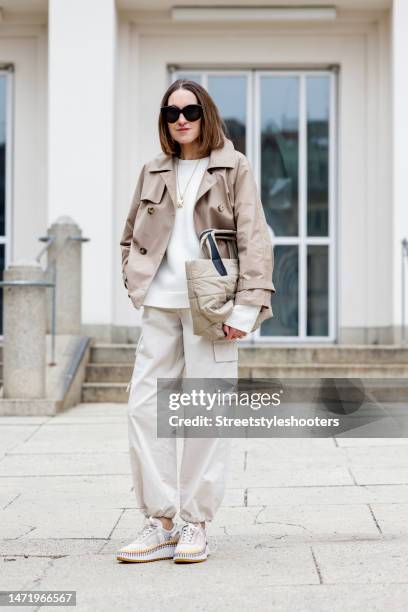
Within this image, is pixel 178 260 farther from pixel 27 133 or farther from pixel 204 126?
pixel 27 133

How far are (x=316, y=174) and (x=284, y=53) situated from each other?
1.50 m

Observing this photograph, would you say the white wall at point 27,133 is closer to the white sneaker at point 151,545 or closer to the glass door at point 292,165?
the glass door at point 292,165

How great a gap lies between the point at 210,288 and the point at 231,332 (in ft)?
0.67

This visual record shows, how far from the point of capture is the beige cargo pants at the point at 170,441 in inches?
165

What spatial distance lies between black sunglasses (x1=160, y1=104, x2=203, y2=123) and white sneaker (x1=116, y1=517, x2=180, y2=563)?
64.9 inches

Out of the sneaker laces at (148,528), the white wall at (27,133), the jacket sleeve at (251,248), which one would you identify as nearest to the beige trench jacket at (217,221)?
the jacket sleeve at (251,248)

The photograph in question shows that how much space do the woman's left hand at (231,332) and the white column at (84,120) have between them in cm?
772

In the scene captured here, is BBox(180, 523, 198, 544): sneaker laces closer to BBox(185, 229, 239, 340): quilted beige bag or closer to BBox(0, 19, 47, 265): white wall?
BBox(185, 229, 239, 340): quilted beige bag

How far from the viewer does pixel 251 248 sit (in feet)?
13.7

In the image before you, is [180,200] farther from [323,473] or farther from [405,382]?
[405,382]

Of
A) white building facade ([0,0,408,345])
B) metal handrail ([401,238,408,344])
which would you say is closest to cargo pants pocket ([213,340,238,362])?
metal handrail ([401,238,408,344])

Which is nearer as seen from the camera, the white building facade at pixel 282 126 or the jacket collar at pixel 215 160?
the jacket collar at pixel 215 160

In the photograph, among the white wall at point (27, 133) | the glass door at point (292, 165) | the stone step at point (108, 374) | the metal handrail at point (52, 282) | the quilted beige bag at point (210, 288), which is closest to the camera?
the quilted beige bag at point (210, 288)

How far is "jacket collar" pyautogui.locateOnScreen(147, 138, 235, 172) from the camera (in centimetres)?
427
